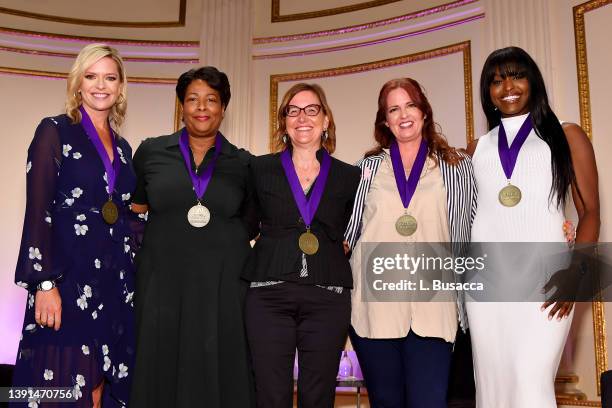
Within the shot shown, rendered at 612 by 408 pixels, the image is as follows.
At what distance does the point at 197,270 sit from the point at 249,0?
4027mm

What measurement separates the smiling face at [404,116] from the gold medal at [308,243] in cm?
61

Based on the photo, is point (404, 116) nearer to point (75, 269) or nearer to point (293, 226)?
point (293, 226)

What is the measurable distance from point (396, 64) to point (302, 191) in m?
3.21

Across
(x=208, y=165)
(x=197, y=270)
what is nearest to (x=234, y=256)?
(x=197, y=270)

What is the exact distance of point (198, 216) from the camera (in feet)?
9.12

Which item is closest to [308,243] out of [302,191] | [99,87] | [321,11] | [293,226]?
[293,226]

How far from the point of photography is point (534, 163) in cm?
273

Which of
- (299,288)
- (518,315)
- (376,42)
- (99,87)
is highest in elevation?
(376,42)

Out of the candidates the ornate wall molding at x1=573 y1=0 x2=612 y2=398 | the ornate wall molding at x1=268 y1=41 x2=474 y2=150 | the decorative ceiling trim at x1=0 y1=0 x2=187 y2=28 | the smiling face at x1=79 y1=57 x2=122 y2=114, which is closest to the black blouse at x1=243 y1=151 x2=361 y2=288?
the smiling face at x1=79 y1=57 x2=122 y2=114

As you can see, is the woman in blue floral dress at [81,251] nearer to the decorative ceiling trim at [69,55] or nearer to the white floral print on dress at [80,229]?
the white floral print on dress at [80,229]

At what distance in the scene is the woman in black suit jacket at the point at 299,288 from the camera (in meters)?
2.53

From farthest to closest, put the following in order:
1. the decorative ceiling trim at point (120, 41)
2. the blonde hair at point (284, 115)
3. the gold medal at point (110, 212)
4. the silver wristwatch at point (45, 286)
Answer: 1. the decorative ceiling trim at point (120, 41)
2. the blonde hair at point (284, 115)
3. the gold medal at point (110, 212)
4. the silver wristwatch at point (45, 286)

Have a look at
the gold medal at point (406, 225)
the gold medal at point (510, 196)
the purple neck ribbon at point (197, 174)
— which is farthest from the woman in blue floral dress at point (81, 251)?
the gold medal at point (510, 196)

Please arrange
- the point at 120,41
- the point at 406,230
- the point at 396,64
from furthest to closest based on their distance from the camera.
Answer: the point at 120,41, the point at 396,64, the point at 406,230
